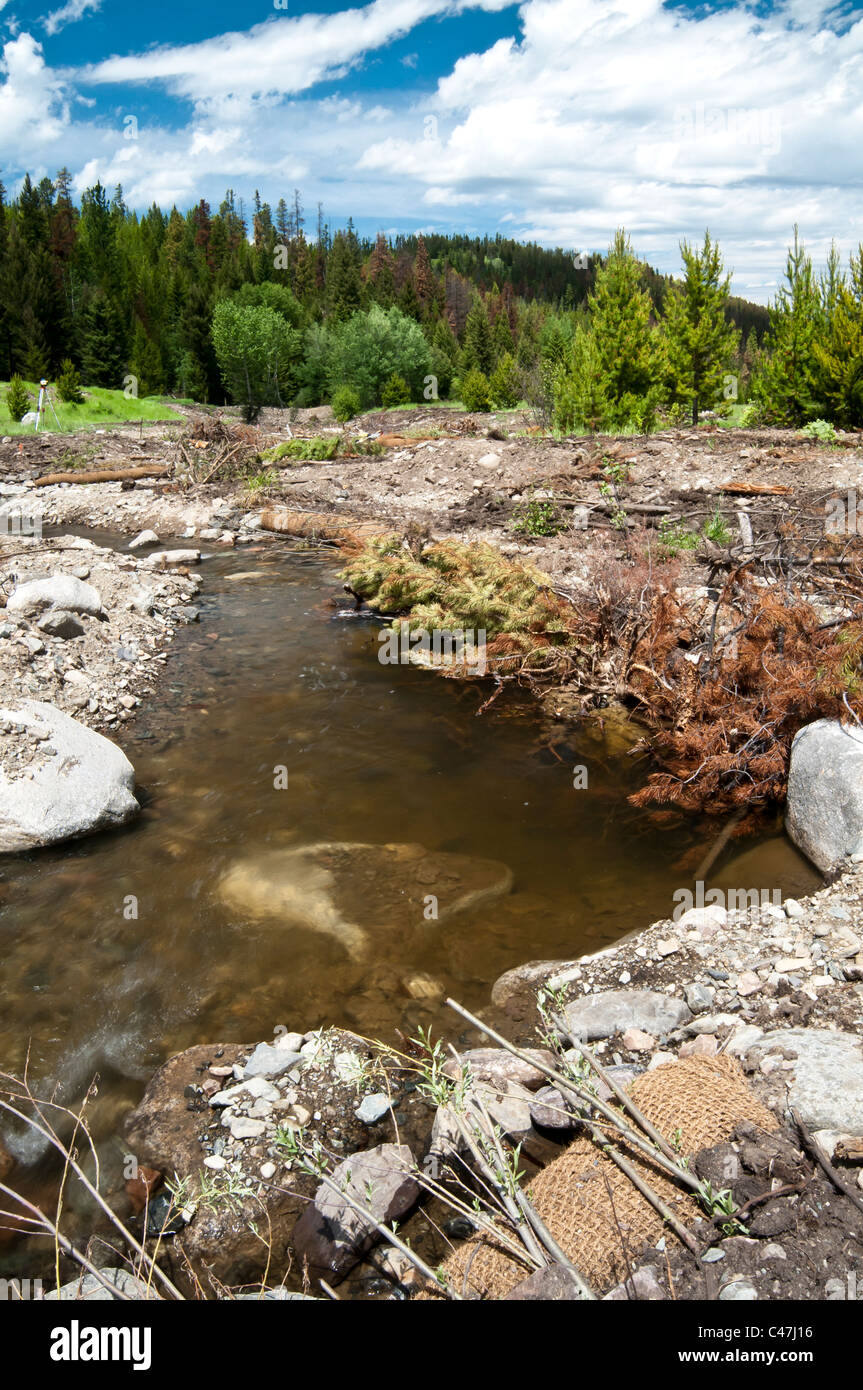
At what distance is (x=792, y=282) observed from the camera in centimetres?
2467

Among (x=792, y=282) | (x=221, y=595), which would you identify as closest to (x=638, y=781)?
(x=221, y=595)

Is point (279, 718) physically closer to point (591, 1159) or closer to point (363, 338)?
point (591, 1159)

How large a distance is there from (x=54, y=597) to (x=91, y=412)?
3068 cm

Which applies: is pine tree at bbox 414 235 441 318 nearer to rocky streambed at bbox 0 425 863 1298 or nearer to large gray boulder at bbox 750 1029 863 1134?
rocky streambed at bbox 0 425 863 1298

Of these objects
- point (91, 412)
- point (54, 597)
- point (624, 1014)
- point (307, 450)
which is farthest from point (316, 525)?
point (91, 412)

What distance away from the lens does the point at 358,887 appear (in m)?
5.98

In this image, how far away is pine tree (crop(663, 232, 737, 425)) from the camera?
25.6 meters

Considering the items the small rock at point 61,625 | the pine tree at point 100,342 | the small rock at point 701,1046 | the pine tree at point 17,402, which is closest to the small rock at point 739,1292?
the small rock at point 701,1046

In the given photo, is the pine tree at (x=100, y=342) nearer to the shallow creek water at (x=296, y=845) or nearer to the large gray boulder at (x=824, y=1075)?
the shallow creek water at (x=296, y=845)

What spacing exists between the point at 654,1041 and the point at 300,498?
17.0 metres

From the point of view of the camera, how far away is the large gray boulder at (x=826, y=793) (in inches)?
213

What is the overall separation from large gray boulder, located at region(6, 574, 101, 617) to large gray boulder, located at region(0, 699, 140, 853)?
3.28m

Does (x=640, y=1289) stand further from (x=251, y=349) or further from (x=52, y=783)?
(x=251, y=349)

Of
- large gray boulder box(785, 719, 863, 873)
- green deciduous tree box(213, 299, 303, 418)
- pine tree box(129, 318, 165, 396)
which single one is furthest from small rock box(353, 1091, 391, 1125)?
pine tree box(129, 318, 165, 396)
